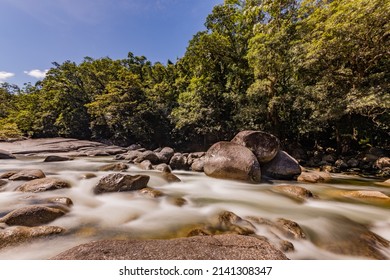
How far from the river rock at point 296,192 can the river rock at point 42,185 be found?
725 cm

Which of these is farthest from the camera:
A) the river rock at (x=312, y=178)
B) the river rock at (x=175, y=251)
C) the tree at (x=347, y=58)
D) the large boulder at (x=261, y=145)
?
the large boulder at (x=261, y=145)

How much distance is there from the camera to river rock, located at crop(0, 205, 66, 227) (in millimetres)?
3565

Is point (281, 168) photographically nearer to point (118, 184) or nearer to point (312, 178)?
point (312, 178)

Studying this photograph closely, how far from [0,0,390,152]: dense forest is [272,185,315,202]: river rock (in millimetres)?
5421

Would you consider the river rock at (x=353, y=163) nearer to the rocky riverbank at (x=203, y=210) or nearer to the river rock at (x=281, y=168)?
the rocky riverbank at (x=203, y=210)

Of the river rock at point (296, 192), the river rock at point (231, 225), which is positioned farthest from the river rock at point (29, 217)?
the river rock at point (296, 192)

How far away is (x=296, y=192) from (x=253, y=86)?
9.63m

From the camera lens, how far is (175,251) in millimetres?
2451

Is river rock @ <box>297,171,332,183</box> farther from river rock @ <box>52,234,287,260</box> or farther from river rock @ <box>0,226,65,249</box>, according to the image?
river rock @ <box>0,226,65,249</box>

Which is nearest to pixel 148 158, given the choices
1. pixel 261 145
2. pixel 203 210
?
pixel 261 145

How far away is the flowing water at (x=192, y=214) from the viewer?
3420 mm

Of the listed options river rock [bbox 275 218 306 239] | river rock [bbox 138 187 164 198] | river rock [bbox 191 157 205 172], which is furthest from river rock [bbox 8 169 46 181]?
river rock [bbox 275 218 306 239]

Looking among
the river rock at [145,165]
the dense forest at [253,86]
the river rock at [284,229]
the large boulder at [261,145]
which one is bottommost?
the river rock at [284,229]

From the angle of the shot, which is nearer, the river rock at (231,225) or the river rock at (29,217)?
the river rock at (29,217)
